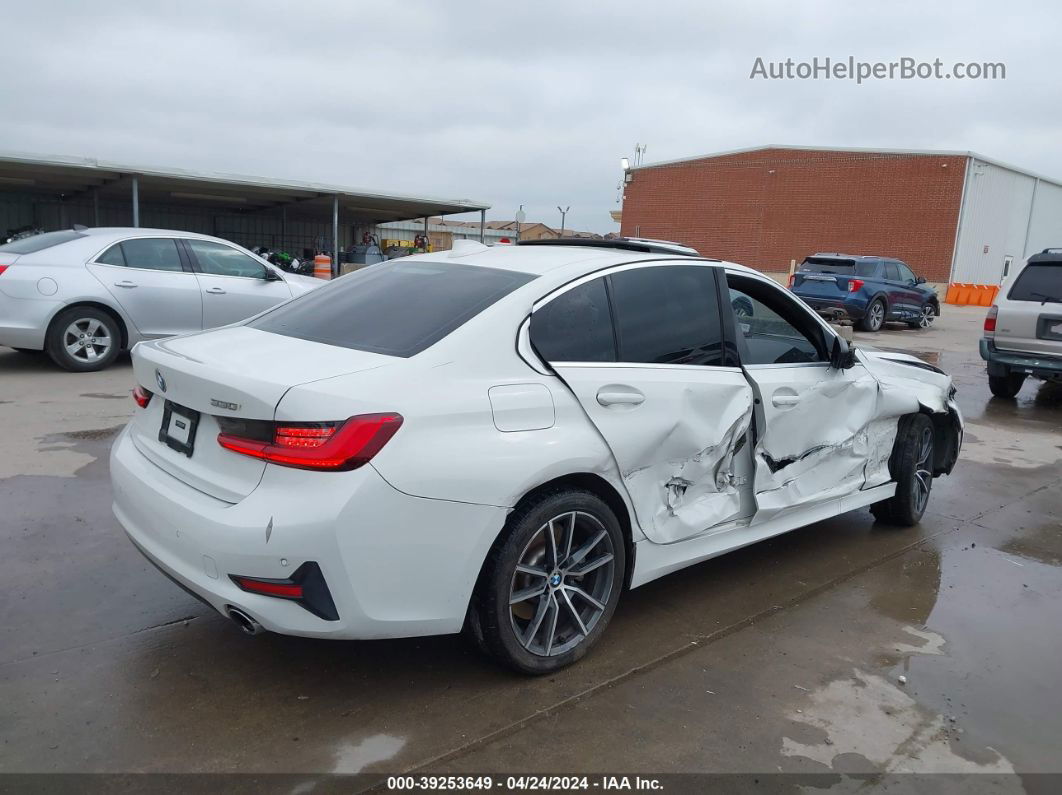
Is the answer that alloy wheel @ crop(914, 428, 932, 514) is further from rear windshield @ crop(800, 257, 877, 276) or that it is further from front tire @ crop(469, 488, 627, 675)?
rear windshield @ crop(800, 257, 877, 276)

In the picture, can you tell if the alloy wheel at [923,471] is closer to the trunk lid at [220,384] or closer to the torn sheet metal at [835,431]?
the torn sheet metal at [835,431]

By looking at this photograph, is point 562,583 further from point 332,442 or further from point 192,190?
point 192,190

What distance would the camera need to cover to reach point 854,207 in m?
35.8

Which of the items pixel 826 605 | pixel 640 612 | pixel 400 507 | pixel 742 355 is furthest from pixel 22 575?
pixel 826 605

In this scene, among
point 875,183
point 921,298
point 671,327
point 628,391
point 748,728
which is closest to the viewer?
point 748,728

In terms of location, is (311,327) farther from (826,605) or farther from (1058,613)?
(1058,613)

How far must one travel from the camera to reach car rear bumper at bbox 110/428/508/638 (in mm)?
2615

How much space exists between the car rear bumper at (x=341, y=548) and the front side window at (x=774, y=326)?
2.03 meters

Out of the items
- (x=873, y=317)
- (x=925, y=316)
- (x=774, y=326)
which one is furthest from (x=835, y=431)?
(x=925, y=316)

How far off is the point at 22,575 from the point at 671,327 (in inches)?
128

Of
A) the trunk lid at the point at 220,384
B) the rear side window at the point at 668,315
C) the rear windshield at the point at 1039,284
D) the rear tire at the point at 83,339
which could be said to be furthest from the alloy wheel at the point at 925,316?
the trunk lid at the point at 220,384

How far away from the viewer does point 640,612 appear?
12.9 ft

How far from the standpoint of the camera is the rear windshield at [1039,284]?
959cm

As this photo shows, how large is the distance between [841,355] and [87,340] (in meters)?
7.90
